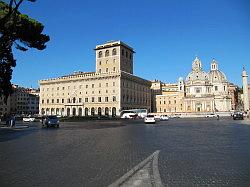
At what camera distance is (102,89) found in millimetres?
98625

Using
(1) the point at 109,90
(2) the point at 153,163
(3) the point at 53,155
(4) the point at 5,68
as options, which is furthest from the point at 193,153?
(1) the point at 109,90

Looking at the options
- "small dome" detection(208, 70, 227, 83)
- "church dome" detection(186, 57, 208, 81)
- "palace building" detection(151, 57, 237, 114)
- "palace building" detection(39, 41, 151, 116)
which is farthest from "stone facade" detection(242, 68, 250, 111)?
"palace building" detection(39, 41, 151, 116)

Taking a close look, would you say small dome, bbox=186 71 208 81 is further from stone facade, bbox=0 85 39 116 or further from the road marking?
the road marking

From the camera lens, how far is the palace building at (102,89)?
314 feet

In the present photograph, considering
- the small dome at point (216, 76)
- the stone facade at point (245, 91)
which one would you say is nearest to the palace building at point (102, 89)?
the small dome at point (216, 76)

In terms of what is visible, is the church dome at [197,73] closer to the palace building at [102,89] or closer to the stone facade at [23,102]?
the palace building at [102,89]

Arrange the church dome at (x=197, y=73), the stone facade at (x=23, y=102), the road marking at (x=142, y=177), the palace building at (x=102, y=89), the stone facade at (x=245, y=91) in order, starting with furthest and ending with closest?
the stone facade at (x=23, y=102) < the church dome at (x=197, y=73) < the palace building at (x=102, y=89) < the stone facade at (x=245, y=91) < the road marking at (x=142, y=177)

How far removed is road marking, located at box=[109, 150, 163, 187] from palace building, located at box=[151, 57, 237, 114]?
4214 inches

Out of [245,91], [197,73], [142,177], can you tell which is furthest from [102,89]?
[142,177]

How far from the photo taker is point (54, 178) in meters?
7.18

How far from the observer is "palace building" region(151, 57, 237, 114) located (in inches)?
Answer: 4624

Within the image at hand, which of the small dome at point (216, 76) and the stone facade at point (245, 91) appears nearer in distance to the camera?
the stone facade at point (245, 91)

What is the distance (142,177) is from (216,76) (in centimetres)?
13029

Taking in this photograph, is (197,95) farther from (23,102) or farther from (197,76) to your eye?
(23,102)
